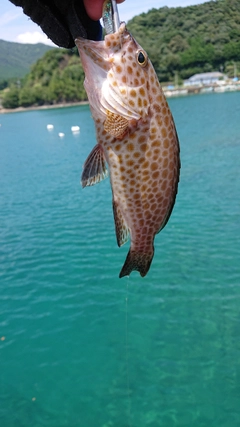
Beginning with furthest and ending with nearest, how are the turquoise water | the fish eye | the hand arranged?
1. the turquoise water
2. the hand
3. the fish eye

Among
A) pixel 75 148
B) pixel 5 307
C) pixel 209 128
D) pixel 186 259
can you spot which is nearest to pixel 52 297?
pixel 5 307

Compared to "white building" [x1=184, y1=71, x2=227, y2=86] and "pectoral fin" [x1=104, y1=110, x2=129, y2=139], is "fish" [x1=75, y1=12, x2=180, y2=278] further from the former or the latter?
"white building" [x1=184, y1=71, x2=227, y2=86]

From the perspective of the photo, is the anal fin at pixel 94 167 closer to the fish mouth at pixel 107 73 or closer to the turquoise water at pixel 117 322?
the fish mouth at pixel 107 73

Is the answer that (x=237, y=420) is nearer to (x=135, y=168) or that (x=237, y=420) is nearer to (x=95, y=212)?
(x=135, y=168)

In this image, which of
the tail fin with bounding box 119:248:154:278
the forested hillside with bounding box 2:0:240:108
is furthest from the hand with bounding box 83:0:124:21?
the forested hillside with bounding box 2:0:240:108

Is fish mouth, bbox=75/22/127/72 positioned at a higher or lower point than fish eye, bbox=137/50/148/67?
higher

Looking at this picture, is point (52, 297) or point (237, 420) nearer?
point (237, 420)
